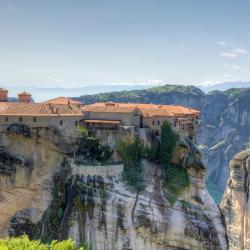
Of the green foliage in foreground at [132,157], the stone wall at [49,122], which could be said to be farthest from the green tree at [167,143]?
the stone wall at [49,122]

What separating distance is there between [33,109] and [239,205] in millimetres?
19051

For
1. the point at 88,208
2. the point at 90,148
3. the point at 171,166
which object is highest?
the point at 90,148

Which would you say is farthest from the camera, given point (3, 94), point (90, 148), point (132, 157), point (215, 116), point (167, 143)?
point (215, 116)

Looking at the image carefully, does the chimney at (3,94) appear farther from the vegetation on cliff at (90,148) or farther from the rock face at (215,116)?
the rock face at (215,116)

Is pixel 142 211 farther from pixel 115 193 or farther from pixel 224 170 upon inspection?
pixel 224 170

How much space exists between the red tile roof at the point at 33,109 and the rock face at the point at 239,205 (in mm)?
16014

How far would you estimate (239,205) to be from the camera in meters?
33.4

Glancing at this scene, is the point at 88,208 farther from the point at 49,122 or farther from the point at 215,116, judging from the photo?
the point at 215,116

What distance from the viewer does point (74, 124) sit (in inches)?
1709

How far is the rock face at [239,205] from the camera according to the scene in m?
32.5

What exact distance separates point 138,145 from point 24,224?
39.8ft

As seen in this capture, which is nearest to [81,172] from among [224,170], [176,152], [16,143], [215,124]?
[16,143]

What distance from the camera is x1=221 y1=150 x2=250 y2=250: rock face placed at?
3250 cm

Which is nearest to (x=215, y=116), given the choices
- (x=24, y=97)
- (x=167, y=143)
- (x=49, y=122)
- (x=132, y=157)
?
(x=24, y=97)
